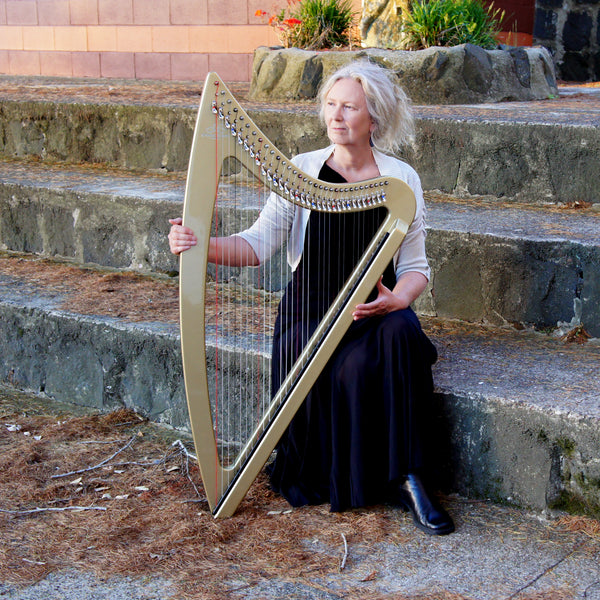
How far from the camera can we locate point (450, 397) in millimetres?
2393

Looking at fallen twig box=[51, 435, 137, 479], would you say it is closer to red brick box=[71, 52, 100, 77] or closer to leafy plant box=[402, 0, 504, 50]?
leafy plant box=[402, 0, 504, 50]

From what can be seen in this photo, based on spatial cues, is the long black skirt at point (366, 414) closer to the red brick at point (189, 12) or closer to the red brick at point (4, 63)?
the red brick at point (189, 12)

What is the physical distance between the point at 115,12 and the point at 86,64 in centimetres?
51

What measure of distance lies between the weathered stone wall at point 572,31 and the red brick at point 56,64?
143 inches

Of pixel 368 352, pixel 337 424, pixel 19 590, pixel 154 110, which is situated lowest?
pixel 19 590

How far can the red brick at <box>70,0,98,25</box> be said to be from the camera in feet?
22.9

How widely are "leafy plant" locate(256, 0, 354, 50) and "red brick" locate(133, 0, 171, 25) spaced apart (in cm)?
191

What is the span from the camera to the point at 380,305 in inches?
90.7

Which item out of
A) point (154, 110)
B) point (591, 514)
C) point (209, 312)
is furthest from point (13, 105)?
point (591, 514)

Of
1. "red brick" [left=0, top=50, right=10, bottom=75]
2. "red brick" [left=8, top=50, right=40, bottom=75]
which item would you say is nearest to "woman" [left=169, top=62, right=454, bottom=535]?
"red brick" [left=8, top=50, right=40, bottom=75]

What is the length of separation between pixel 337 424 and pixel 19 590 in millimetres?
865

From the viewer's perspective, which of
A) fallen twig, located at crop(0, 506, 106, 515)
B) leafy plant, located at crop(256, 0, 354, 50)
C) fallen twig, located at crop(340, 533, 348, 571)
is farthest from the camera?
leafy plant, located at crop(256, 0, 354, 50)

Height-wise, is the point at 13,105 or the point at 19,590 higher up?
the point at 13,105

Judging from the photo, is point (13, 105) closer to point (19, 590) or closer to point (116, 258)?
point (116, 258)
